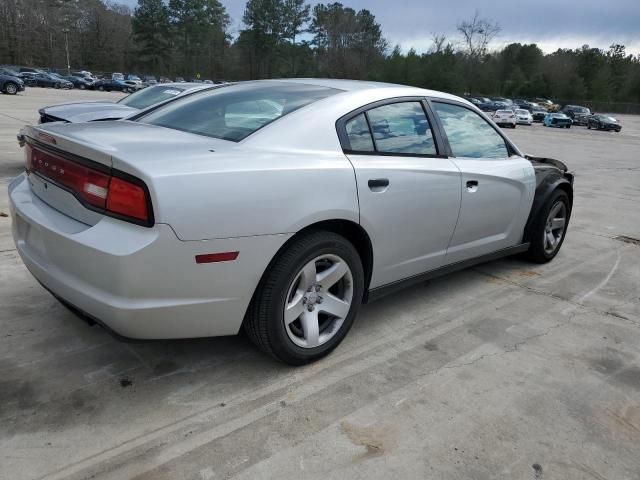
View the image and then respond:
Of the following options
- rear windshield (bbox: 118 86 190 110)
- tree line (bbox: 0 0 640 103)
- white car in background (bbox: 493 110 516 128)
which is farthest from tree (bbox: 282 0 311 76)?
rear windshield (bbox: 118 86 190 110)

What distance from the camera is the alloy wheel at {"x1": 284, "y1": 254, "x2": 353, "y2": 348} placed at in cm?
272

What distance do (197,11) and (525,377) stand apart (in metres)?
108

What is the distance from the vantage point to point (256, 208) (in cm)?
240

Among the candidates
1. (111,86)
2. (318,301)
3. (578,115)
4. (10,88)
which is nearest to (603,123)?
(578,115)

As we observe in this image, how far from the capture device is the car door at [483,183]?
143 inches

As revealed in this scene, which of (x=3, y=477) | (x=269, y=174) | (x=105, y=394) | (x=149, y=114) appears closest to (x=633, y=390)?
(x=269, y=174)

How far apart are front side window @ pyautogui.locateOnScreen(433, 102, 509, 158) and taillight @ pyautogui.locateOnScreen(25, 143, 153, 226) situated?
7.24 feet

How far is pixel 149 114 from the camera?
3.52 m

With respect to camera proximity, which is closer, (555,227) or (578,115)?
(555,227)

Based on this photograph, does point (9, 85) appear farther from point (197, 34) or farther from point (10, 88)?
point (197, 34)

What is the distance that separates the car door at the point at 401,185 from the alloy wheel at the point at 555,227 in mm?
1691

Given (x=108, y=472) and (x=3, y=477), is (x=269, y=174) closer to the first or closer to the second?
(x=108, y=472)

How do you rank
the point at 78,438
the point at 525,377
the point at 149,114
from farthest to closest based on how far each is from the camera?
the point at 149,114
the point at 525,377
the point at 78,438

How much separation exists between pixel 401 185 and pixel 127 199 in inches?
61.5
